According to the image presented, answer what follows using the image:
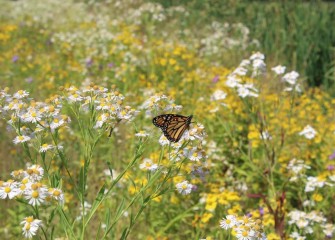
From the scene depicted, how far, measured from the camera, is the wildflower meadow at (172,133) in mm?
1900

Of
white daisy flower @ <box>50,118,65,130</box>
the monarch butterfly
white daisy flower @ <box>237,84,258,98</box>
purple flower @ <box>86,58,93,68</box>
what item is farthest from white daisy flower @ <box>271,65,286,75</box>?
purple flower @ <box>86,58,93,68</box>

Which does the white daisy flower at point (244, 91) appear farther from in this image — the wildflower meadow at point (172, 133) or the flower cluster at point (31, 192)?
the flower cluster at point (31, 192)

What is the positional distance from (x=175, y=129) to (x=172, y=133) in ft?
0.08

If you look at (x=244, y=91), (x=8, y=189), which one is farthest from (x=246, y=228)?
(x=244, y=91)

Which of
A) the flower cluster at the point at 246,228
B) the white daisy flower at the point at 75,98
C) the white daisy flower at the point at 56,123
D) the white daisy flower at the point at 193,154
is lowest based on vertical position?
the flower cluster at the point at 246,228

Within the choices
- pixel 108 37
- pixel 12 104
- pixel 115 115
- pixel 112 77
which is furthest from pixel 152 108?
pixel 108 37

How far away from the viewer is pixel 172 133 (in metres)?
1.92

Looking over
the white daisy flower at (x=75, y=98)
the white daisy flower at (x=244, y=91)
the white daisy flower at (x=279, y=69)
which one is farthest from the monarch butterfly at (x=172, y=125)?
the white daisy flower at (x=279, y=69)

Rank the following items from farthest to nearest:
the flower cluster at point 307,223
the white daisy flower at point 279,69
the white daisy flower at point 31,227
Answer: the white daisy flower at point 279,69 → the flower cluster at point 307,223 → the white daisy flower at point 31,227

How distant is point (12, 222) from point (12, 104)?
1.41 m

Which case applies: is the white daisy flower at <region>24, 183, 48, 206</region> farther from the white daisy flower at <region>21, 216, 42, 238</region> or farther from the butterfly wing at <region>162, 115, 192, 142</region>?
the butterfly wing at <region>162, 115, 192, 142</region>

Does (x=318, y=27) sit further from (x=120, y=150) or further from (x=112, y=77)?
(x=120, y=150)

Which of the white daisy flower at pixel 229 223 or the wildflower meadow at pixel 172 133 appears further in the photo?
the wildflower meadow at pixel 172 133

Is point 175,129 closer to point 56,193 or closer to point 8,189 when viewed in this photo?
point 56,193
